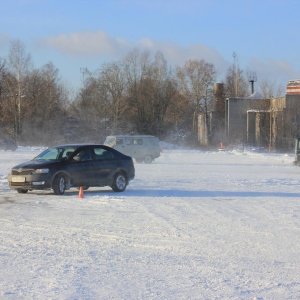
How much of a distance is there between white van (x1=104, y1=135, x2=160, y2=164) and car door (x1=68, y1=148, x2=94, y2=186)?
2117 centimetres

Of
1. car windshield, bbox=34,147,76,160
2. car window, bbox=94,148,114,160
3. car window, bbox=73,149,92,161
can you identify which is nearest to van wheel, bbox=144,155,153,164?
car window, bbox=94,148,114,160

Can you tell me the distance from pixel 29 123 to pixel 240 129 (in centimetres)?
2768

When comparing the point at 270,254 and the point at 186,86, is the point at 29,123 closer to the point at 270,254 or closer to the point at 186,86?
the point at 186,86

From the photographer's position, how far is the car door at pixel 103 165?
19.6m

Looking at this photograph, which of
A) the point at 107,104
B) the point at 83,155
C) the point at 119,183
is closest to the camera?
the point at 83,155

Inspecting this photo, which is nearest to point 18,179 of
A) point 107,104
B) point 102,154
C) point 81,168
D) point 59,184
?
point 59,184

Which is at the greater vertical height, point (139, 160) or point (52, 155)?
point (52, 155)

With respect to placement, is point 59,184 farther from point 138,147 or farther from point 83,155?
point 138,147

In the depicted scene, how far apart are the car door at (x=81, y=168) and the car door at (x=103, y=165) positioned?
0.18 metres

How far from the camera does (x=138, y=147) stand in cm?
4094

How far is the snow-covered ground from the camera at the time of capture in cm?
734

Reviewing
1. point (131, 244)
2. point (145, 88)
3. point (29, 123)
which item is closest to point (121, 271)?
point (131, 244)

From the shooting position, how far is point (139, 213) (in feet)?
47.4

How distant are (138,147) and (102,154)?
20.8 meters
